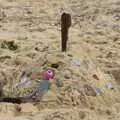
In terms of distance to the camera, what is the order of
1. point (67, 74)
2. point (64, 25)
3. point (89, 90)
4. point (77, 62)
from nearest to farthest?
point (89, 90) → point (67, 74) → point (77, 62) → point (64, 25)

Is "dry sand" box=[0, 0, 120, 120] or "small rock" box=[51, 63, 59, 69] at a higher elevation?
"small rock" box=[51, 63, 59, 69]

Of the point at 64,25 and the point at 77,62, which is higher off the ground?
A: the point at 64,25

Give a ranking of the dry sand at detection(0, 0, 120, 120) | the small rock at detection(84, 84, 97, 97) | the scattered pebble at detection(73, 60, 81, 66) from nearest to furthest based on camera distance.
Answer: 1. the dry sand at detection(0, 0, 120, 120)
2. the small rock at detection(84, 84, 97, 97)
3. the scattered pebble at detection(73, 60, 81, 66)

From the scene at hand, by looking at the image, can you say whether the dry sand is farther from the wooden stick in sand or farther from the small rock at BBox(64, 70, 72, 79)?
the wooden stick in sand

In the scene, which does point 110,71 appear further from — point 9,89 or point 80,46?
point 9,89

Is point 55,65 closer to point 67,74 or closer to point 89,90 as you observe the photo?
point 67,74

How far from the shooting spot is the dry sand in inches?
170

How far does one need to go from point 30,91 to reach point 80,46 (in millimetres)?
1586

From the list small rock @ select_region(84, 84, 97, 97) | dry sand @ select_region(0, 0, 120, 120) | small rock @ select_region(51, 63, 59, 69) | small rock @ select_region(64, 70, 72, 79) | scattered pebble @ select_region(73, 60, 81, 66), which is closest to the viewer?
dry sand @ select_region(0, 0, 120, 120)

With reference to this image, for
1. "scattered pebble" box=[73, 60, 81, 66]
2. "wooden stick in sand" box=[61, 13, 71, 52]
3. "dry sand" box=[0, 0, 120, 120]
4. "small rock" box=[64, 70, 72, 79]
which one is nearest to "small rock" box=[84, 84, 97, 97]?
"dry sand" box=[0, 0, 120, 120]

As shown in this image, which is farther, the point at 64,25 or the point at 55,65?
the point at 64,25

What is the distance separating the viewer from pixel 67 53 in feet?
17.3

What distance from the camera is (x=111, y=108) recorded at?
4.36 meters

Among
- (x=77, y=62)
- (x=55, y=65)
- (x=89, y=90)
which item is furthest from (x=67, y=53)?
(x=89, y=90)
